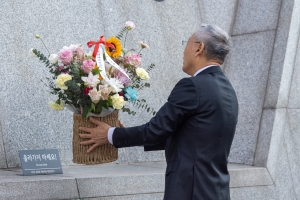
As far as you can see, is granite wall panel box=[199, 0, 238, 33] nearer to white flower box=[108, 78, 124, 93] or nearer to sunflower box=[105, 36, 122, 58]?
sunflower box=[105, 36, 122, 58]

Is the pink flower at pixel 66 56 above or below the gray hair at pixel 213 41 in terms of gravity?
below

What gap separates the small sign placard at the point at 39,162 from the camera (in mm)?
5031

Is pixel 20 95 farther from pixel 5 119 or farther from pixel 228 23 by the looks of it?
pixel 228 23

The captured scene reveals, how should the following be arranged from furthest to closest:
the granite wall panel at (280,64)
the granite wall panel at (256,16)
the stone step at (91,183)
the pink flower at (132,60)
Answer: the granite wall panel at (256,16) < the granite wall panel at (280,64) < the stone step at (91,183) < the pink flower at (132,60)

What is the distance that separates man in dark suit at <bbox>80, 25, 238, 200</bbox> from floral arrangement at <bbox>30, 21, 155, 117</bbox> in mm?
455

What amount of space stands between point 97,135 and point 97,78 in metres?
0.40

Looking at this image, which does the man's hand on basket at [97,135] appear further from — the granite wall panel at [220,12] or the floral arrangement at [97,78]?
the granite wall panel at [220,12]

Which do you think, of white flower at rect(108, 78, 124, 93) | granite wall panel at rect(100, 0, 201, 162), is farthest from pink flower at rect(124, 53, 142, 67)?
granite wall panel at rect(100, 0, 201, 162)

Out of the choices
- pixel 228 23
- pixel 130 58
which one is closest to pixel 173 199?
pixel 130 58

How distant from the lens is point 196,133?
369 cm

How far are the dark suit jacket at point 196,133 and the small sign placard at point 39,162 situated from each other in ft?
5.23

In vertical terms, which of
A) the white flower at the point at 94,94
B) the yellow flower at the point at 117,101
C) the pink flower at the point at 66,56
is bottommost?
the yellow flower at the point at 117,101

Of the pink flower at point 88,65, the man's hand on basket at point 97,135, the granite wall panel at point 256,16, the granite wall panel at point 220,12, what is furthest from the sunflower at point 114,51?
the granite wall panel at point 220,12

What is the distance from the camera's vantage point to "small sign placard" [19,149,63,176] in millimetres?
5031
